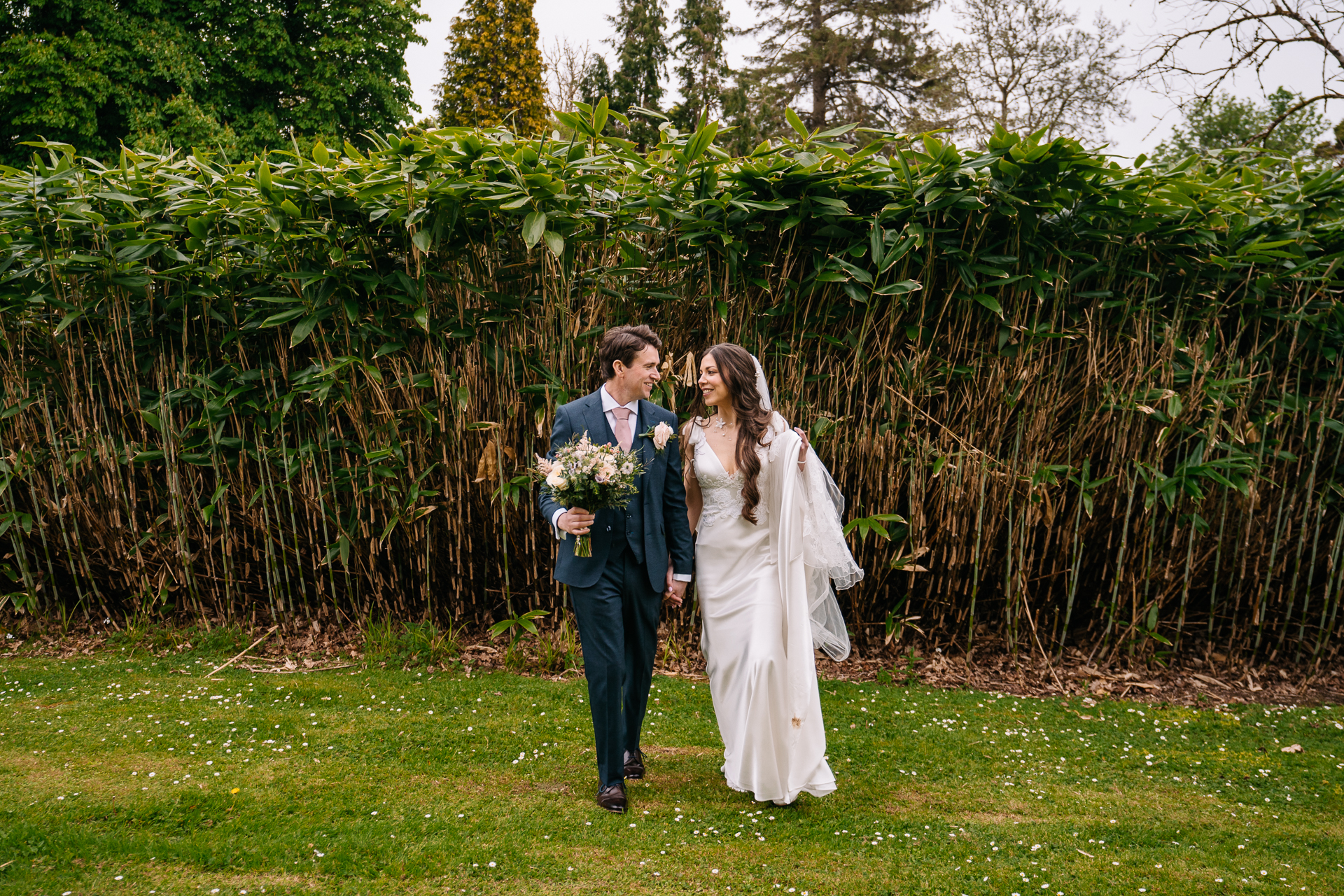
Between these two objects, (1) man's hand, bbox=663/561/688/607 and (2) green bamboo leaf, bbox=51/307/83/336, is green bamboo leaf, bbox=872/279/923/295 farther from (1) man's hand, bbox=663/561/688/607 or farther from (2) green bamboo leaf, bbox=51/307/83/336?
(2) green bamboo leaf, bbox=51/307/83/336

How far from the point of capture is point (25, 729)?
3586mm

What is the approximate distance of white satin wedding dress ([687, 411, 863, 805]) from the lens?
301 cm

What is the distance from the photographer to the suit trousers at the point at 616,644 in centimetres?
291

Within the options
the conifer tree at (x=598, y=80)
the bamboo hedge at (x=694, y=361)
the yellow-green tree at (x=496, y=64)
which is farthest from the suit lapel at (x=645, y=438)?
the conifer tree at (x=598, y=80)

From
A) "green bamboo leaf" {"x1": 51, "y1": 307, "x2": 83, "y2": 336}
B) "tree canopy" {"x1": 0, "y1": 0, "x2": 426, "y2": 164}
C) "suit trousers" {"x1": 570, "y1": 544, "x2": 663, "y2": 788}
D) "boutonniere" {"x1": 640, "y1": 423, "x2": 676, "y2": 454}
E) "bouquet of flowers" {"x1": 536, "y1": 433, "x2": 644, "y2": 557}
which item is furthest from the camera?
"tree canopy" {"x1": 0, "y1": 0, "x2": 426, "y2": 164}

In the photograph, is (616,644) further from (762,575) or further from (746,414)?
(746,414)

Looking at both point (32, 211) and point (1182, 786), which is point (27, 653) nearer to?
point (32, 211)

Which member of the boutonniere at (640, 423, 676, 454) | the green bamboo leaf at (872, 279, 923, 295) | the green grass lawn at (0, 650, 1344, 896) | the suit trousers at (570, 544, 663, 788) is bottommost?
the green grass lawn at (0, 650, 1344, 896)

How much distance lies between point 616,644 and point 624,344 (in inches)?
42.5

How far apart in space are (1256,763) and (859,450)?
219 cm

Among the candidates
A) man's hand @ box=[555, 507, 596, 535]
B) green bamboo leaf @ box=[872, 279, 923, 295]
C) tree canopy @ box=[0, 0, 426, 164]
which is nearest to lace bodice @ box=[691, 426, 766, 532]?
man's hand @ box=[555, 507, 596, 535]

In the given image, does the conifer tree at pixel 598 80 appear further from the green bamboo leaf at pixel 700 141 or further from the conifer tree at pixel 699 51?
the green bamboo leaf at pixel 700 141

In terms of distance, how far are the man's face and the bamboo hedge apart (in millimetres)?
1166

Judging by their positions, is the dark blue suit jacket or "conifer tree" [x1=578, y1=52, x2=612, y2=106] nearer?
the dark blue suit jacket
